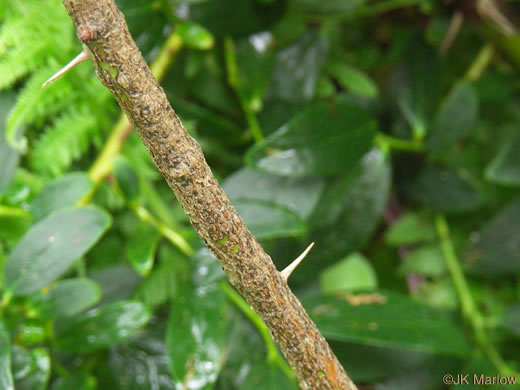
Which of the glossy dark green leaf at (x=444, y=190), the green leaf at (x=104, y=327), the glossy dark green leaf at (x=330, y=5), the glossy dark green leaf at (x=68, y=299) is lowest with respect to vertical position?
the glossy dark green leaf at (x=444, y=190)

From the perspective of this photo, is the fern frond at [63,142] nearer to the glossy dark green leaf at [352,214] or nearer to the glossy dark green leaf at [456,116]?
the glossy dark green leaf at [352,214]

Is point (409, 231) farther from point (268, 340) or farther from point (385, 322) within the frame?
point (268, 340)

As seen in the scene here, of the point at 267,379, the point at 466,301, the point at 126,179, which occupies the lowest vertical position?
the point at 466,301

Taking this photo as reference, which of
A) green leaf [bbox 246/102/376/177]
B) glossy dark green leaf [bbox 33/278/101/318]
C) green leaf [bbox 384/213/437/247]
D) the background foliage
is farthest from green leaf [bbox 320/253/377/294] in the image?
glossy dark green leaf [bbox 33/278/101/318]

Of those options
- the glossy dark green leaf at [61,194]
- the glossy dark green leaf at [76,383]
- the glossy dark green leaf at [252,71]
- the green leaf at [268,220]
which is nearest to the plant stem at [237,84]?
the glossy dark green leaf at [252,71]

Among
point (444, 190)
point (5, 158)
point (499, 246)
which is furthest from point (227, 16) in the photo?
point (499, 246)

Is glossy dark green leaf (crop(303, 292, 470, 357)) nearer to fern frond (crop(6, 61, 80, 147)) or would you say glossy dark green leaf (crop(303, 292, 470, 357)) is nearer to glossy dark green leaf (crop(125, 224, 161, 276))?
glossy dark green leaf (crop(125, 224, 161, 276))
